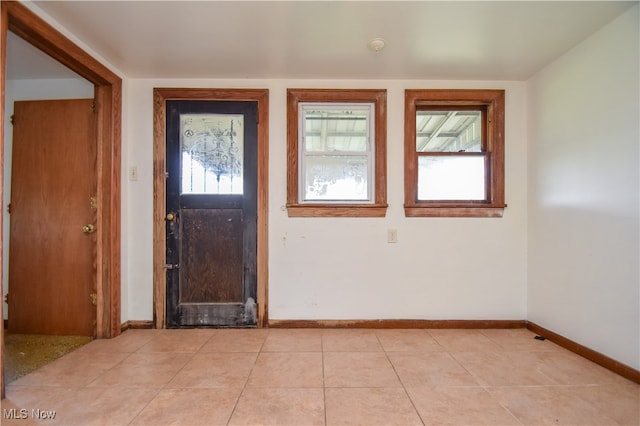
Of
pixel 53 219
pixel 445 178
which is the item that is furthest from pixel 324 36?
pixel 53 219

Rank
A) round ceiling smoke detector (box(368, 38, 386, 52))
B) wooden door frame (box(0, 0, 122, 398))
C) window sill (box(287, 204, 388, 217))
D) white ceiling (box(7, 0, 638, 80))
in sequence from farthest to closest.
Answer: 1. window sill (box(287, 204, 388, 217))
2. wooden door frame (box(0, 0, 122, 398))
3. round ceiling smoke detector (box(368, 38, 386, 52))
4. white ceiling (box(7, 0, 638, 80))

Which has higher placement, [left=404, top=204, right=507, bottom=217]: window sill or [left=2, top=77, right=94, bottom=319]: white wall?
[left=2, top=77, right=94, bottom=319]: white wall

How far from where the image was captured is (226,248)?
284 cm

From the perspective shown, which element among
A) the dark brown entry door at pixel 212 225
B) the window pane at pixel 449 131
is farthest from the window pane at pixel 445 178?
the dark brown entry door at pixel 212 225

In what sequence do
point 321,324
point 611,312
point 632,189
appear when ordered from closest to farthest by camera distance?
point 632,189 → point 611,312 → point 321,324

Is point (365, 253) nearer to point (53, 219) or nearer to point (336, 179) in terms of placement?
point (336, 179)

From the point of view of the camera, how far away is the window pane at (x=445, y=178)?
115 inches

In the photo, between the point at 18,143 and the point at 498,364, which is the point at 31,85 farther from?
the point at 498,364

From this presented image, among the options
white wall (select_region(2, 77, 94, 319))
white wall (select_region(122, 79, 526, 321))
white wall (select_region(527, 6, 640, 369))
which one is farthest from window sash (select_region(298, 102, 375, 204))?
white wall (select_region(2, 77, 94, 319))

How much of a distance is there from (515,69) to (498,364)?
2.38 m

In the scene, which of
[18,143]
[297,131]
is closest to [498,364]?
[297,131]

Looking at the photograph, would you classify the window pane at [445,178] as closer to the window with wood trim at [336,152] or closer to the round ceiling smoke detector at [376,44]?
the window with wood trim at [336,152]

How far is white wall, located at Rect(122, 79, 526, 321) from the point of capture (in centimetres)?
284

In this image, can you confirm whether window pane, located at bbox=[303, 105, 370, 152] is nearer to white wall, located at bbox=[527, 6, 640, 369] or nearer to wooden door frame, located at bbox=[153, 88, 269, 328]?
wooden door frame, located at bbox=[153, 88, 269, 328]
